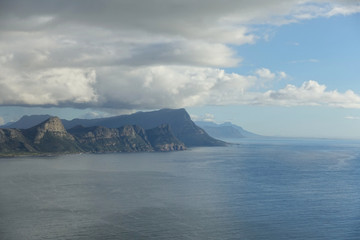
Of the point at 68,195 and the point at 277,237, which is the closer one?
the point at 277,237

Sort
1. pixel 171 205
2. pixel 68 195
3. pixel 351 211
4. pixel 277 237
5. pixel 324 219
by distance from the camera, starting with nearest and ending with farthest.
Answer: pixel 277 237 < pixel 324 219 < pixel 351 211 < pixel 171 205 < pixel 68 195

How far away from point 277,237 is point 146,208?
6166cm

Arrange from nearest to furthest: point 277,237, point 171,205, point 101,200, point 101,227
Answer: point 277,237 < point 101,227 < point 171,205 < point 101,200

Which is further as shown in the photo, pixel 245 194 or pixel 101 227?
pixel 245 194

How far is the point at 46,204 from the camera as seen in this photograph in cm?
16500

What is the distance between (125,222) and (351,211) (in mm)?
93946

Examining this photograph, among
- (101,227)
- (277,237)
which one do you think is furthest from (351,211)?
(101,227)

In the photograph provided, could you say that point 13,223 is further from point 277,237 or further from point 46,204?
point 277,237

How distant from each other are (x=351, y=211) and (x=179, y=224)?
74.9 metres

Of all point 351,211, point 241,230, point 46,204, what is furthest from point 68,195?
point 351,211

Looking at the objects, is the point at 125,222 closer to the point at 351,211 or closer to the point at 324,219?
the point at 324,219

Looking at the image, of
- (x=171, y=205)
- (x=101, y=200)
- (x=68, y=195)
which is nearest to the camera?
(x=171, y=205)

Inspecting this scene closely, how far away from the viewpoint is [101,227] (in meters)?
126

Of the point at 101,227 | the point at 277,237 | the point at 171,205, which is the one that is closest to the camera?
the point at 277,237
